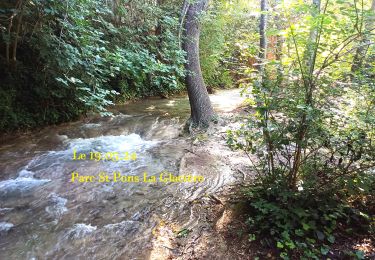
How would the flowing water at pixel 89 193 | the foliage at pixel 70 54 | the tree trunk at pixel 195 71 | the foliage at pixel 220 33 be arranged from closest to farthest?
1. the flowing water at pixel 89 193
2. the foliage at pixel 70 54
3. the tree trunk at pixel 195 71
4. the foliage at pixel 220 33

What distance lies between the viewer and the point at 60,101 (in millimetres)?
7445

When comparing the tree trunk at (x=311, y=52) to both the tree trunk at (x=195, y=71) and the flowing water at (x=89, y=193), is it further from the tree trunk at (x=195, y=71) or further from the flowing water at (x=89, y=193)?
the tree trunk at (x=195, y=71)

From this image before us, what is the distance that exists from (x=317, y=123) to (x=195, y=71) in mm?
5184

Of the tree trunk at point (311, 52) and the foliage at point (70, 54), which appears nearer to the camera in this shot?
the tree trunk at point (311, 52)

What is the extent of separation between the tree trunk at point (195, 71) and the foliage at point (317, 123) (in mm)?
4424

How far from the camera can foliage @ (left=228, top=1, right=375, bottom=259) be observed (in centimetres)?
257

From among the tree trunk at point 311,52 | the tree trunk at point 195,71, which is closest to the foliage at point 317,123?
the tree trunk at point 311,52

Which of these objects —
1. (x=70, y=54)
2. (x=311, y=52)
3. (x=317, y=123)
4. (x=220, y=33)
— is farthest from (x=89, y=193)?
(x=220, y=33)

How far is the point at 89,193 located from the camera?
4047 millimetres

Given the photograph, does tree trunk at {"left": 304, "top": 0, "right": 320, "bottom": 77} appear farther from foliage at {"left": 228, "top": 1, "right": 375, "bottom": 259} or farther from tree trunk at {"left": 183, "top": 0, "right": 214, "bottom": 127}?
tree trunk at {"left": 183, "top": 0, "right": 214, "bottom": 127}

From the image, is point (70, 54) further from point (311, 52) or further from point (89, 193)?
point (311, 52)

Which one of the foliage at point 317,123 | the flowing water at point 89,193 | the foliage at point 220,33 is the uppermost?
the foliage at point 220,33

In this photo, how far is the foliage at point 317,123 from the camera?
2.57 m

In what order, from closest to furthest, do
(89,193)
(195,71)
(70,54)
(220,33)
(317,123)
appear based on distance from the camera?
(317,123), (89,193), (70,54), (195,71), (220,33)
